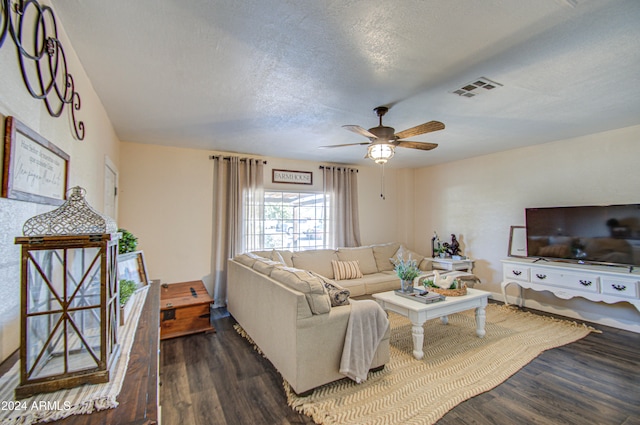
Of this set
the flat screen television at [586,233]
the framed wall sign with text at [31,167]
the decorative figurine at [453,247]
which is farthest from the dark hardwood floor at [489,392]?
the decorative figurine at [453,247]

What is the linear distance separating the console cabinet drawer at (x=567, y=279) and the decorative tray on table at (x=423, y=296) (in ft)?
6.16

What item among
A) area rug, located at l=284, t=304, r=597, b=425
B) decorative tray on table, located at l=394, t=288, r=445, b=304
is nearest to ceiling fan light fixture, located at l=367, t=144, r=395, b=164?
decorative tray on table, located at l=394, t=288, r=445, b=304

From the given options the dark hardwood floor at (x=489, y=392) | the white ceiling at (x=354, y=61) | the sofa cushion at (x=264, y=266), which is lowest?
the dark hardwood floor at (x=489, y=392)

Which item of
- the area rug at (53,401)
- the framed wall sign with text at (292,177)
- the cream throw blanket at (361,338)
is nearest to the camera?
the area rug at (53,401)

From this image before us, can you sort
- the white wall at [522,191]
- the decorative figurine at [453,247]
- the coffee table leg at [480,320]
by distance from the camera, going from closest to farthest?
the coffee table leg at [480,320] < the white wall at [522,191] < the decorative figurine at [453,247]

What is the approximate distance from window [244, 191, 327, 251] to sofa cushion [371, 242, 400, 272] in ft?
3.33

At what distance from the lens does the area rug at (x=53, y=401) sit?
29.1 inches

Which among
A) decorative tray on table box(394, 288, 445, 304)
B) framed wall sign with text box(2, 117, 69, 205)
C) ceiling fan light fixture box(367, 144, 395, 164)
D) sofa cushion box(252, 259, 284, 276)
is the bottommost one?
decorative tray on table box(394, 288, 445, 304)

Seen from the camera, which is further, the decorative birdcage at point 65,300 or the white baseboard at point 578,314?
the white baseboard at point 578,314

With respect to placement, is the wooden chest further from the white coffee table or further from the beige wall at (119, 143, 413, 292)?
the white coffee table

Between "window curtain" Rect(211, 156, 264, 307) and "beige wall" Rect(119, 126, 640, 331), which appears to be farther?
"window curtain" Rect(211, 156, 264, 307)

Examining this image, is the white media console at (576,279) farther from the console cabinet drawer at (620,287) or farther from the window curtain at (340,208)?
the window curtain at (340,208)

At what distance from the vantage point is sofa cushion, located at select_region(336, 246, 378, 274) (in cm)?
493

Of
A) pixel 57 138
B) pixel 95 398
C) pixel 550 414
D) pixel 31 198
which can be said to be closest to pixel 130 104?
pixel 57 138
